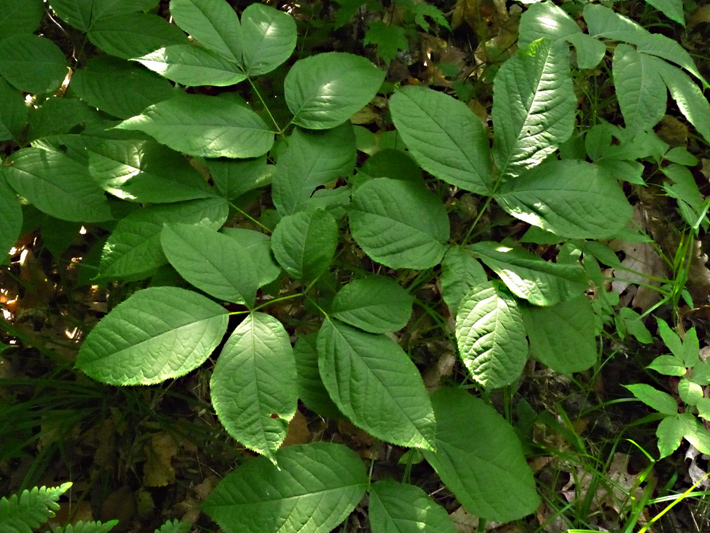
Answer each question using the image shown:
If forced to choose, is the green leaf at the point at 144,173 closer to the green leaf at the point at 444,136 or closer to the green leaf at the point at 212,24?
the green leaf at the point at 212,24

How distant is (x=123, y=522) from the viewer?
166 cm

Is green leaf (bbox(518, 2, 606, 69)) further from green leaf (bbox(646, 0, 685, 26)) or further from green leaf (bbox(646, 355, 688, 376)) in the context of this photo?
green leaf (bbox(646, 355, 688, 376))

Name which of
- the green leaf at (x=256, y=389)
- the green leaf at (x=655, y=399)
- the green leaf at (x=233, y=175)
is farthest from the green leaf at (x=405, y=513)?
the green leaf at (x=655, y=399)

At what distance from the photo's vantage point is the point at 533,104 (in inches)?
40.7

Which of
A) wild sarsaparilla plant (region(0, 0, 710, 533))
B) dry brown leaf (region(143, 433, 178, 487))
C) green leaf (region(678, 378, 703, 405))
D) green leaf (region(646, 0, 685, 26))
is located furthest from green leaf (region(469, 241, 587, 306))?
dry brown leaf (region(143, 433, 178, 487))

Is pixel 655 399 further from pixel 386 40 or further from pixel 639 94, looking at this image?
pixel 386 40

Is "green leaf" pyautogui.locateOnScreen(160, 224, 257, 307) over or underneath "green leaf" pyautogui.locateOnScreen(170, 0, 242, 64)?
underneath

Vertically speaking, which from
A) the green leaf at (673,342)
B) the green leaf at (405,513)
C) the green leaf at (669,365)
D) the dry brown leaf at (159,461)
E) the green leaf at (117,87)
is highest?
the green leaf at (117,87)

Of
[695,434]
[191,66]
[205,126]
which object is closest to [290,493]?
[205,126]

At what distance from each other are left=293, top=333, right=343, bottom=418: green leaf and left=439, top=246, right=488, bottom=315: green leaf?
284mm

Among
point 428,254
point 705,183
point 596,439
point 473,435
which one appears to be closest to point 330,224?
point 428,254

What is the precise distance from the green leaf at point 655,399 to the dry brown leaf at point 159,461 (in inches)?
57.3

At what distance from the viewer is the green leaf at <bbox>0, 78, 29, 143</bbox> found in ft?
3.79

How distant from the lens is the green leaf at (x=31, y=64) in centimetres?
119
